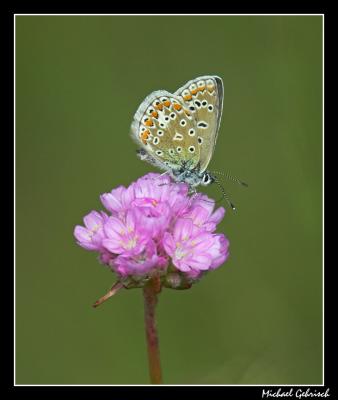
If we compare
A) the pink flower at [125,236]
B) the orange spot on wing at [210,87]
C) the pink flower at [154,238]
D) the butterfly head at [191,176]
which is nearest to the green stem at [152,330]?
the pink flower at [154,238]

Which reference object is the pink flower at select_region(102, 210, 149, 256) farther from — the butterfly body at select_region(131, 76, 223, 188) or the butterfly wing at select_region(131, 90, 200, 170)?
the butterfly wing at select_region(131, 90, 200, 170)

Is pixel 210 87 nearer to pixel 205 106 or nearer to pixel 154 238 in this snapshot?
pixel 205 106

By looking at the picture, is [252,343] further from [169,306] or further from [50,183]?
[50,183]

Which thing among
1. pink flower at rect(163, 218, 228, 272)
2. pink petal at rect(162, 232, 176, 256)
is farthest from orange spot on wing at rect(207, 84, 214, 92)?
pink petal at rect(162, 232, 176, 256)

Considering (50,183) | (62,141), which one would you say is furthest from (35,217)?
(62,141)

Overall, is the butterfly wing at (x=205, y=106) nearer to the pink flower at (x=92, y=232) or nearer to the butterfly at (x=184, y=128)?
the butterfly at (x=184, y=128)
